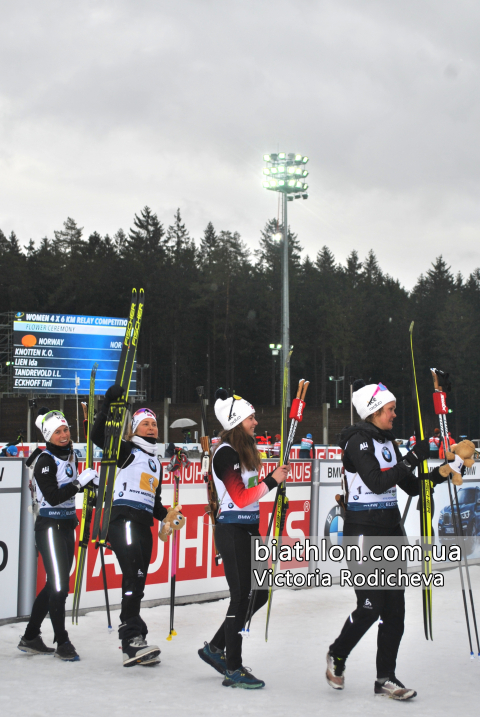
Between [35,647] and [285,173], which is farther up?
[285,173]

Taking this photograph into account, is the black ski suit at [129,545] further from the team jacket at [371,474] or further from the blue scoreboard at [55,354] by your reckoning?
the blue scoreboard at [55,354]

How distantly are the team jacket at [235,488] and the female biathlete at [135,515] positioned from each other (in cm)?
68

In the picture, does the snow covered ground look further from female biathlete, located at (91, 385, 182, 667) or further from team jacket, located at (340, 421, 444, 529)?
team jacket, located at (340, 421, 444, 529)

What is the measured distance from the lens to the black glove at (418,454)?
4.41 metres

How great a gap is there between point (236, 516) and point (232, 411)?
654 mm

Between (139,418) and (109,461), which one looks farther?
(139,418)

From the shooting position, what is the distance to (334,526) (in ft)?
27.8

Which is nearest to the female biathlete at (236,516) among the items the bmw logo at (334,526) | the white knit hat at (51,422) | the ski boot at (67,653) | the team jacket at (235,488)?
the team jacket at (235,488)

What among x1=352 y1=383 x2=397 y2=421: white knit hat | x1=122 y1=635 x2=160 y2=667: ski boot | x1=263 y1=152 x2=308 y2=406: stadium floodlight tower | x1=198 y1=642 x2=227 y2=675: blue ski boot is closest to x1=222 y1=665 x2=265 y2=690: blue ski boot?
x1=198 y1=642 x2=227 y2=675: blue ski boot

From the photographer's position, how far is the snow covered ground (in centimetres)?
412

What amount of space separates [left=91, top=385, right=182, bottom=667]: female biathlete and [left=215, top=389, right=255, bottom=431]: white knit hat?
2.37 feet

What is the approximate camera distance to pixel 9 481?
20.2 feet

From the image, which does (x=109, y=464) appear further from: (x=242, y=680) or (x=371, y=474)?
(x=371, y=474)

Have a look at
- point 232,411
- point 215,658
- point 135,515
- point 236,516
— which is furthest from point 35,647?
point 232,411
